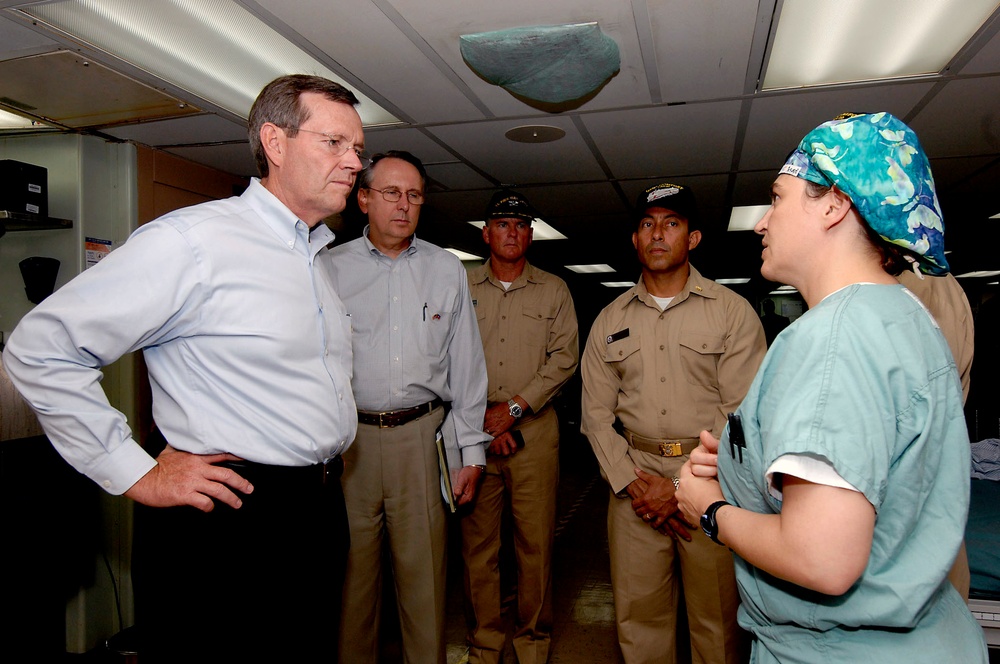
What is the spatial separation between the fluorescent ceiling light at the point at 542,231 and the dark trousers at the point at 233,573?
466 centimetres

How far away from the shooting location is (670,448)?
247 cm

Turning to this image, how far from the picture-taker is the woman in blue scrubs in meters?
0.88

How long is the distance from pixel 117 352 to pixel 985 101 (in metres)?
3.60

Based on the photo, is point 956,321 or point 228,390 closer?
point 228,390

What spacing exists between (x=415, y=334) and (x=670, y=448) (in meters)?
1.07

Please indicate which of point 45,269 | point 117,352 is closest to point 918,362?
point 117,352

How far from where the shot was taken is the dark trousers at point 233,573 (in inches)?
54.7

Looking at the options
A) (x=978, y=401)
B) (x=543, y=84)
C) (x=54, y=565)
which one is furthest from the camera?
(x=978, y=401)

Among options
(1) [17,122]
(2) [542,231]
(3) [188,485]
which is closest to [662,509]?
(3) [188,485]

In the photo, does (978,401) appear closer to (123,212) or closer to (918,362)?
(918,362)

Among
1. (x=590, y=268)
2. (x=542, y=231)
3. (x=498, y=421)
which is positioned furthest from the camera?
(x=590, y=268)

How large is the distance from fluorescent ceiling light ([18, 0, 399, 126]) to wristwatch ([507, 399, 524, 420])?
155cm

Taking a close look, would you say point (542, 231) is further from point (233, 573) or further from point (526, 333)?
point (233, 573)

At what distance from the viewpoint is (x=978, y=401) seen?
4441 millimetres
